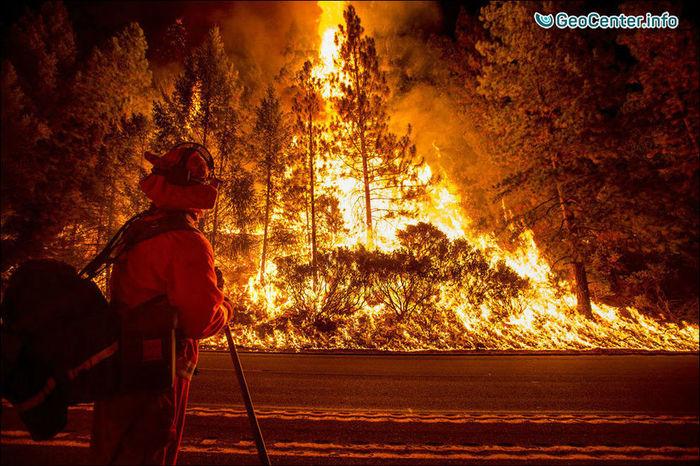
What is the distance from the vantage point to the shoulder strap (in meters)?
2.03

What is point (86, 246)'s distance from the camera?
16.5 meters

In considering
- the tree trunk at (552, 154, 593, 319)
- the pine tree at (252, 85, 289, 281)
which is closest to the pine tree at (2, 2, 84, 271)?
the pine tree at (252, 85, 289, 281)

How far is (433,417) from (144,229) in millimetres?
4197

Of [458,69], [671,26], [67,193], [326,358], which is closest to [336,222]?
[326,358]

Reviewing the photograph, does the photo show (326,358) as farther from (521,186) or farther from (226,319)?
(521,186)

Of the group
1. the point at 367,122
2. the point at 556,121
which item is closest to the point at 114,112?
the point at 367,122

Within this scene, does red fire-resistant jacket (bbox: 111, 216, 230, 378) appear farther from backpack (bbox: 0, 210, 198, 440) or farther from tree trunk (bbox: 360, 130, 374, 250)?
tree trunk (bbox: 360, 130, 374, 250)

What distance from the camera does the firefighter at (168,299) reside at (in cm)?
179

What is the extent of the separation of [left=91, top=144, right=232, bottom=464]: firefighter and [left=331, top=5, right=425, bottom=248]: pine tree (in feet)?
48.9

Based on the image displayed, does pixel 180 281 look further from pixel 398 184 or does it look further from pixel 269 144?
pixel 269 144

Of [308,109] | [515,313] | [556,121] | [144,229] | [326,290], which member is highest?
[308,109]

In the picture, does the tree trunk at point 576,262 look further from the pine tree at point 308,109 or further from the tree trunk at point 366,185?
the pine tree at point 308,109

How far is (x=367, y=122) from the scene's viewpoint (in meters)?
17.3

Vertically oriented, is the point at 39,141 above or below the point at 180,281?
above
